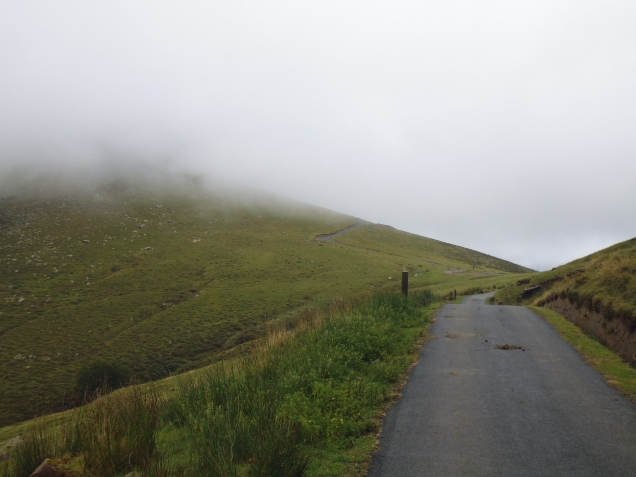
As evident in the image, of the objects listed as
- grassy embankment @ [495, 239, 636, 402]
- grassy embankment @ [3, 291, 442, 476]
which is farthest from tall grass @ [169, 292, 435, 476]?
grassy embankment @ [495, 239, 636, 402]

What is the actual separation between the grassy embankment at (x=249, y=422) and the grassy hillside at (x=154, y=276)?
10.1 meters

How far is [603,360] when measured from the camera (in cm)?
1167

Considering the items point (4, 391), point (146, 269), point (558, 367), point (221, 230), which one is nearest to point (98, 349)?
point (4, 391)

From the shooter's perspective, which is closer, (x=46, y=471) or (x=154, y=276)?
(x=46, y=471)

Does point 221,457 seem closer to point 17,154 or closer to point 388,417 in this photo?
point 388,417

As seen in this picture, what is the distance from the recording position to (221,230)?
107 meters

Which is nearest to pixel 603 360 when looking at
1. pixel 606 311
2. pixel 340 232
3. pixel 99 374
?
pixel 606 311

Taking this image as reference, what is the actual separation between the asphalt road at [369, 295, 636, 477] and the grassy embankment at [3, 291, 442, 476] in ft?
2.09

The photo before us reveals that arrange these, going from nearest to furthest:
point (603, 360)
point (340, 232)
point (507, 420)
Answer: point (507, 420), point (603, 360), point (340, 232)

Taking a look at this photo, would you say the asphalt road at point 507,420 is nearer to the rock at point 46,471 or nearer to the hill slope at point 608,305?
the hill slope at point 608,305

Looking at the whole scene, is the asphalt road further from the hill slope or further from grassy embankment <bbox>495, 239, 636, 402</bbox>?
the hill slope

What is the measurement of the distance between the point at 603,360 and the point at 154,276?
71343 mm

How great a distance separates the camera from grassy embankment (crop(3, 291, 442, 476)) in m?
5.62

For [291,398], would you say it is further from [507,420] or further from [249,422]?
[507,420]
